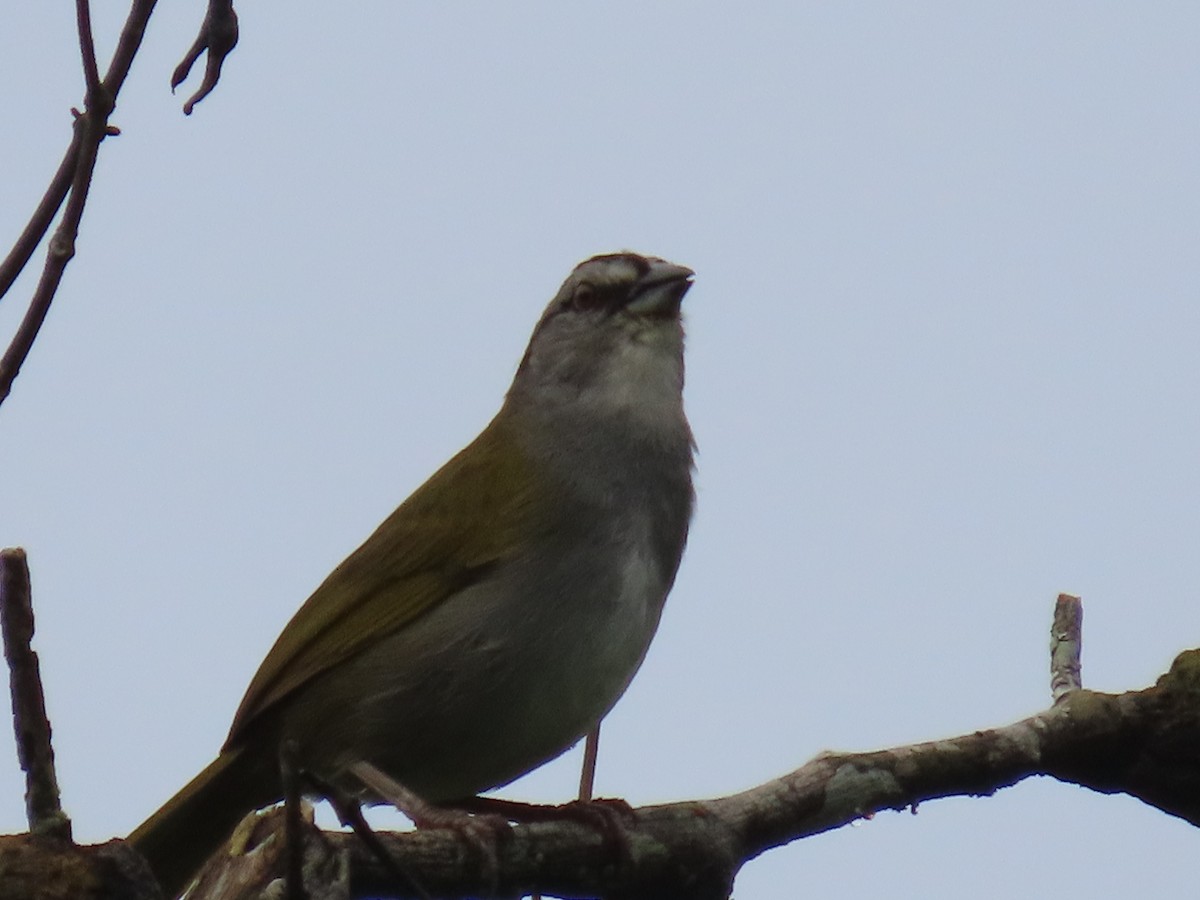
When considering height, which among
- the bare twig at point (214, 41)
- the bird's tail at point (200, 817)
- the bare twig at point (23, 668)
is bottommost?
the bird's tail at point (200, 817)

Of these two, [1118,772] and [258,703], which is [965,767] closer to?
[1118,772]

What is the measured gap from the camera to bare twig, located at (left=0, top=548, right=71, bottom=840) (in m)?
2.64

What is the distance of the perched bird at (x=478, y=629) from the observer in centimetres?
527

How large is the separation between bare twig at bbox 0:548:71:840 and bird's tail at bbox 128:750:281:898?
2.70 metres

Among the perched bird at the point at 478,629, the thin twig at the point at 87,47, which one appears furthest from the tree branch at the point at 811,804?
the thin twig at the point at 87,47

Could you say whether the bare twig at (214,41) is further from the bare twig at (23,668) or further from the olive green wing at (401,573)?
the olive green wing at (401,573)

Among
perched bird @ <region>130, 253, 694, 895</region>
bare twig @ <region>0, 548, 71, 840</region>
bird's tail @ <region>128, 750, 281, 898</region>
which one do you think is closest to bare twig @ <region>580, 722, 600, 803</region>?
perched bird @ <region>130, 253, 694, 895</region>

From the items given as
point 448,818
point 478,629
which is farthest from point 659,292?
point 448,818

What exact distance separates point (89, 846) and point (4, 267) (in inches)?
47.2

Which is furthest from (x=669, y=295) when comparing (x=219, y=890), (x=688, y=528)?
(x=219, y=890)

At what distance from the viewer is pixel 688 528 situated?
19.4ft

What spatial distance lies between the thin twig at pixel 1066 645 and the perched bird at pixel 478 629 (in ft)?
4.21

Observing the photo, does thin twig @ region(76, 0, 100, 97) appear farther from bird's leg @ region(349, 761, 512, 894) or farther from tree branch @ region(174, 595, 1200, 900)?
bird's leg @ region(349, 761, 512, 894)

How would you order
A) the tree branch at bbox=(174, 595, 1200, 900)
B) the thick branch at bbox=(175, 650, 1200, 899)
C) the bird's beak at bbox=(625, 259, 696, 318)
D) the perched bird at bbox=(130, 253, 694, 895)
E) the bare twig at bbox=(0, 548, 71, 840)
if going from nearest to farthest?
1. the bare twig at bbox=(0, 548, 71, 840)
2. the tree branch at bbox=(174, 595, 1200, 900)
3. the thick branch at bbox=(175, 650, 1200, 899)
4. the perched bird at bbox=(130, 253, 694, 895)
5. the bird's beak at bbox=(625, 259, 696, 318)
